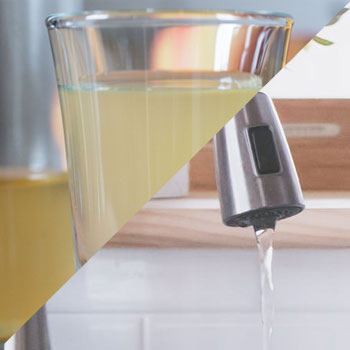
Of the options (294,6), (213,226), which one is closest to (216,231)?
(213,226)

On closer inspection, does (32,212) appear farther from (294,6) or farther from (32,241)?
(294,6)

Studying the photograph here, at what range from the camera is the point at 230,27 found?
0.71 ft

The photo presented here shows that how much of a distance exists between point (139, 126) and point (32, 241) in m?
0.08

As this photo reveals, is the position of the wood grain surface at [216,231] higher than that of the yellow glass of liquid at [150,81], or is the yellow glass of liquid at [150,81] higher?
the yellow glass of liquid at [150,81]

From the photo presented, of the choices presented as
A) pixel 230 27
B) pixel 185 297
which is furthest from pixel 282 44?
pixel 185 297

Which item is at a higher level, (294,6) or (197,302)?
(294,6)

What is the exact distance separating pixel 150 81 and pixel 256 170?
50mm

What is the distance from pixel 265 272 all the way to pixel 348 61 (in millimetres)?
90

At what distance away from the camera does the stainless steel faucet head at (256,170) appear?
8.1 inches

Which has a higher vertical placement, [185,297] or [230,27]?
[230,27]

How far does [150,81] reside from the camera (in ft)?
0.74

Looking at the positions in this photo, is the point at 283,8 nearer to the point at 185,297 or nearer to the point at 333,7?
the point at 333,7

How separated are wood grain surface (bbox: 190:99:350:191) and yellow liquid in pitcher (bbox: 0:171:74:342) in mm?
66

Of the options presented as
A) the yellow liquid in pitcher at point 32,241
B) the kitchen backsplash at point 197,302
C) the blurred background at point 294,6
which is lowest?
the kitchen backsplash at point 197,302
